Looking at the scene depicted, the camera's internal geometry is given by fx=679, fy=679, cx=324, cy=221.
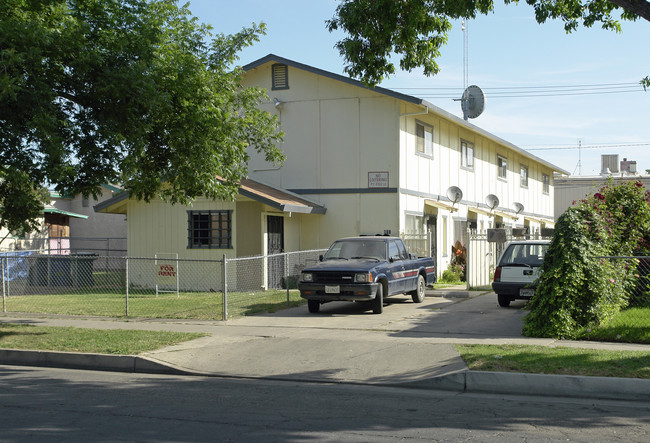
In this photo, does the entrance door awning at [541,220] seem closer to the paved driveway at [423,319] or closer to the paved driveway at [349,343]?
the paved driveway at [423,319]

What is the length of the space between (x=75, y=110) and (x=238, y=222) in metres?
8.95

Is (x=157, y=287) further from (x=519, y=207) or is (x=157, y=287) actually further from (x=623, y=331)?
→ (x=519, y=207)

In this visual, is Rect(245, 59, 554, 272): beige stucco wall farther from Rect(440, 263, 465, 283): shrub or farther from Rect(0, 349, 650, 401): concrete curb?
Rect(0, 349, 650, 401): concrete curb

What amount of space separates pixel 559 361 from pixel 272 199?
1146 cm

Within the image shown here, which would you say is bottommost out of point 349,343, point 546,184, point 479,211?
point 349,343

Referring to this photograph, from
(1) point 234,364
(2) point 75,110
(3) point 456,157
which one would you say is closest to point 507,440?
(1) point 234,364

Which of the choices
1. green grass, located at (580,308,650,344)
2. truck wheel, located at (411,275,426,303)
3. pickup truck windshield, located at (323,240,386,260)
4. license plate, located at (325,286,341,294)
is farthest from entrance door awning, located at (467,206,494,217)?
green grass, located at (580,308,650,344)

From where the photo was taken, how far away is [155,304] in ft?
55.0

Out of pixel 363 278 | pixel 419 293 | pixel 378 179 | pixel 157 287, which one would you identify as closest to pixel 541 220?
pixel 378 179

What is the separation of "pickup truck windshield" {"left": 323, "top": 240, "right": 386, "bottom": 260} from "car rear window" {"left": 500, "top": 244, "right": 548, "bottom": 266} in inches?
110

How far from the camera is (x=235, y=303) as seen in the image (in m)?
16.4

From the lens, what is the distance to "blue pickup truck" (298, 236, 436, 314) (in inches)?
567

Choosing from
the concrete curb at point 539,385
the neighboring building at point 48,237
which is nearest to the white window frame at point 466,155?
the neighboring building at point 48,237

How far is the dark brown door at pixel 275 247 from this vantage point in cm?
2036
